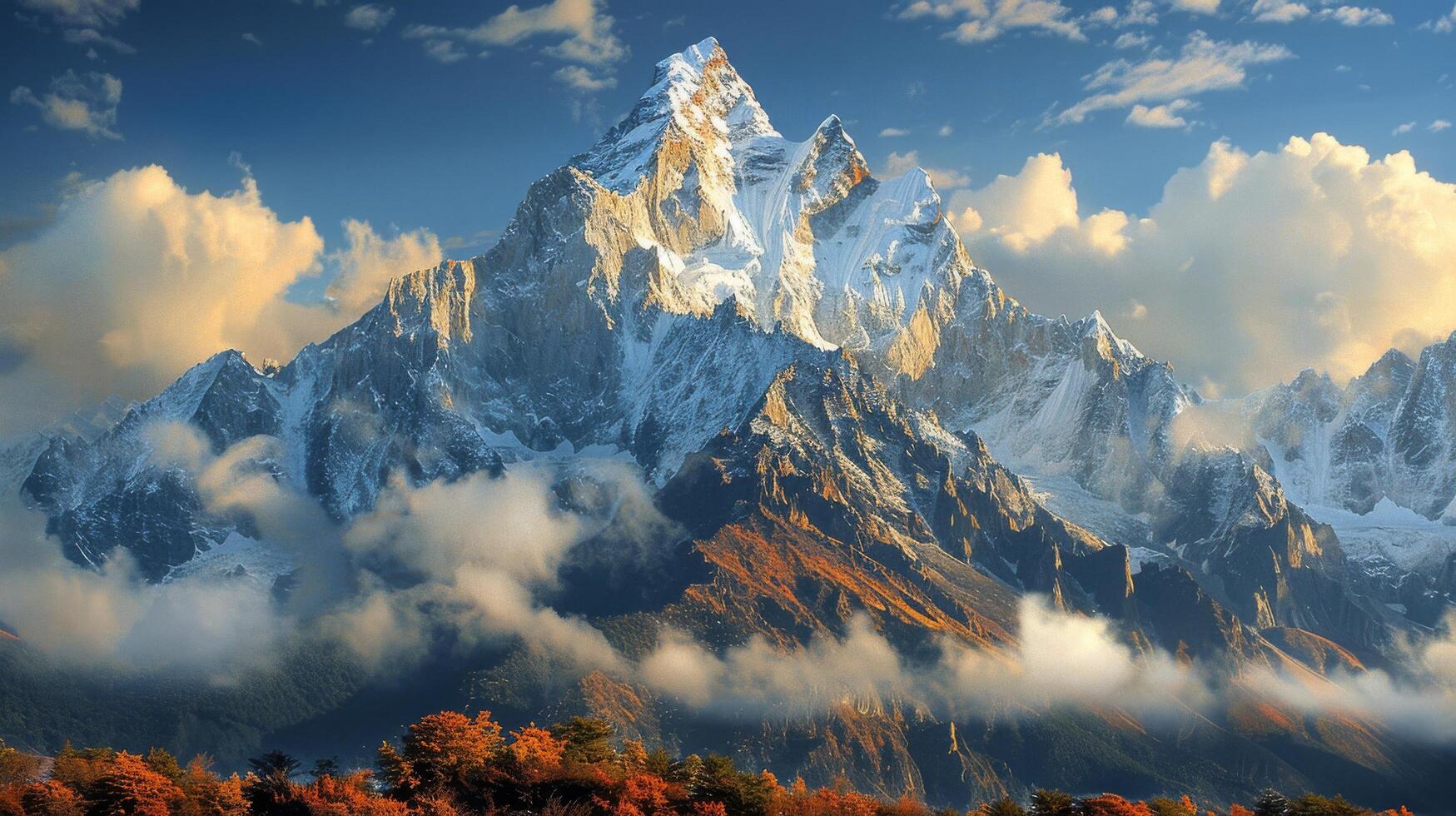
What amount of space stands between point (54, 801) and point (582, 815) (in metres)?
62.8

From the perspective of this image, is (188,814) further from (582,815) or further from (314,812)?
(582,815)

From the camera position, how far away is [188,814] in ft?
656

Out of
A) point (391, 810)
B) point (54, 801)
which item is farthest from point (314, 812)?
point (54, 801)

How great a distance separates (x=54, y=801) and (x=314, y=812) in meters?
31.0

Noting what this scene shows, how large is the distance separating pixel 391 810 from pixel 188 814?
1013 inches

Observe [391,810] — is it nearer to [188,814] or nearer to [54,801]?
[188,814]

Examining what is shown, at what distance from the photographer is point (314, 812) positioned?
199m

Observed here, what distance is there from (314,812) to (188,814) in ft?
50.7

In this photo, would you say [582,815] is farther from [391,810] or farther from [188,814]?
[188,814]

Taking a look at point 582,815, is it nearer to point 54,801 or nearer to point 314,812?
point 314,812

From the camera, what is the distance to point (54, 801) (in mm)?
199000

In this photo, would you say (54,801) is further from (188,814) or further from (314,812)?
(314,812)

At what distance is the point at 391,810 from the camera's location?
195 m

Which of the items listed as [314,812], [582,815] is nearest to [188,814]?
[314,812]
